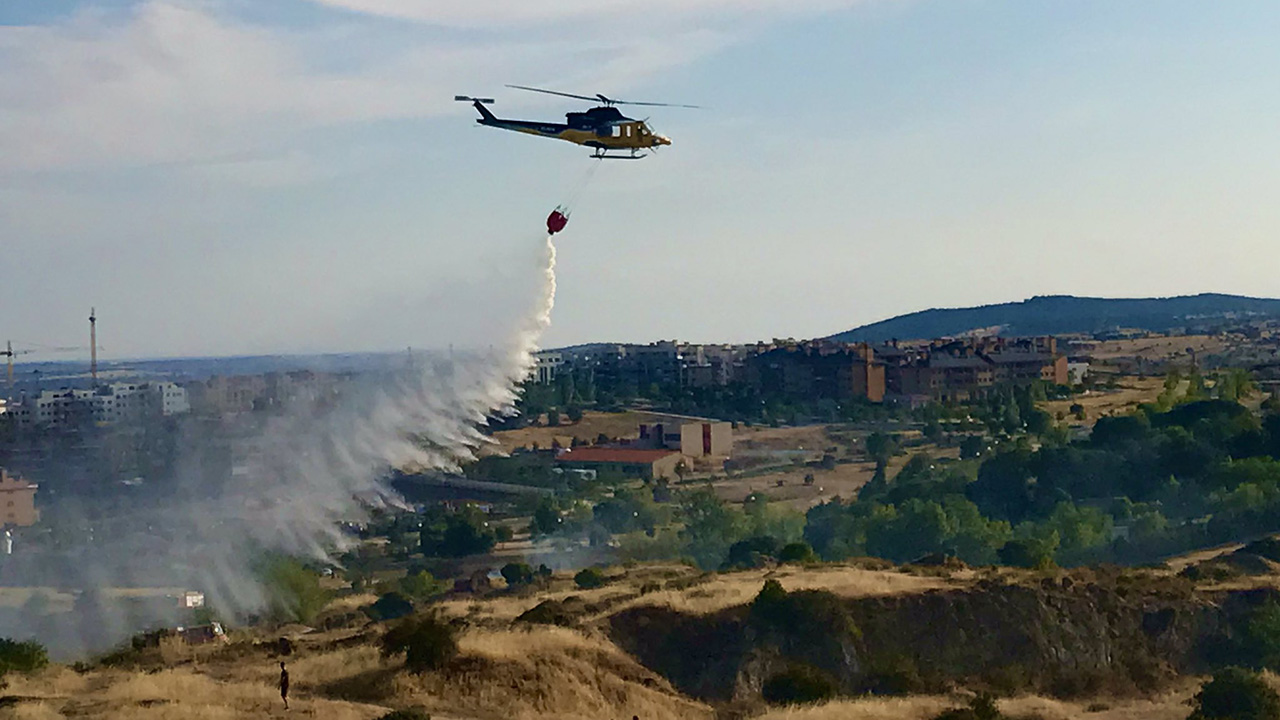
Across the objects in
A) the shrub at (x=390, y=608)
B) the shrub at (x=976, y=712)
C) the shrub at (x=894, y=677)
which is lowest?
the shrub at (x=390, y=608)

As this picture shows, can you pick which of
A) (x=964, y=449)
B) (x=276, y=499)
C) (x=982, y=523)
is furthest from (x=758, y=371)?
(x=982, y=523)

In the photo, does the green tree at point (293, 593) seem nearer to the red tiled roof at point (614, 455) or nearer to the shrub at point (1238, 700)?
the shrub at point (1238, 700)

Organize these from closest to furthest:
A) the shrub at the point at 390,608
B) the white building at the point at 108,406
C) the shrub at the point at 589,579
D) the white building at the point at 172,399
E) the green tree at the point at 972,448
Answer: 1. the shrub at the point at 589,579
2. the shrub at the point at 390,608
3. the green tree at the point at 972,448
4. the white building at the point at 108,406
5. the white building at the point at 172,399

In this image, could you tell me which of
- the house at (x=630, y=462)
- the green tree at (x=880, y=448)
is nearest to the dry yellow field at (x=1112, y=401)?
the green tree at (x=880, y=448)

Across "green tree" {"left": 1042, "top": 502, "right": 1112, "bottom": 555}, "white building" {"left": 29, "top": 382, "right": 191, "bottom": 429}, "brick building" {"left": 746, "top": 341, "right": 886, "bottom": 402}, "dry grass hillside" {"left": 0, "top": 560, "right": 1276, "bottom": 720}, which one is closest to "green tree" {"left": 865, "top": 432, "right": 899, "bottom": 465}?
"green tree" {"left": 1042, "top": 502, "right": 1112, "bottom": 555}

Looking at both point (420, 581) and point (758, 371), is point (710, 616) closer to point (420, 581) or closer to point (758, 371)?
point (420, 581)

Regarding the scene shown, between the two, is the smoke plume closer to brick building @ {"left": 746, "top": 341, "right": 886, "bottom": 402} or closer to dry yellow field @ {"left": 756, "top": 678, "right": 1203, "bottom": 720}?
dry yellow field @ {"left": 756, "top": 678, "right": 1203, "bottom": 720}
